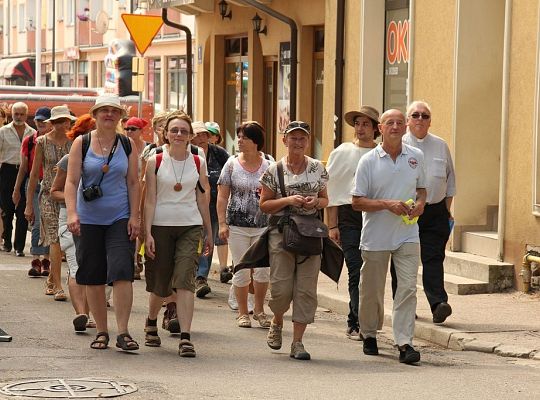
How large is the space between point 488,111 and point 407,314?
583cm

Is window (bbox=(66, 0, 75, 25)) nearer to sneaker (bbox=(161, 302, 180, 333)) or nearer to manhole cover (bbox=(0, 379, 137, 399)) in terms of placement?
sneaker (bbox=(161, 302, 180, 333))

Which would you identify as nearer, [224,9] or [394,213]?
[394,213]

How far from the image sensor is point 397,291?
11023mm

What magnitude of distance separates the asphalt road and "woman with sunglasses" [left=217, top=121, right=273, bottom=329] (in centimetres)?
34

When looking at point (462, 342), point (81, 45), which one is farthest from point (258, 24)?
point (81, 45)

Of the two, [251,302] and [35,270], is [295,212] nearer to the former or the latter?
[251,302]

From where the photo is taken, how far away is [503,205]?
15.3 metres

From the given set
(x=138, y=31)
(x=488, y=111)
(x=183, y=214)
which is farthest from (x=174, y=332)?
(x=138, y=31)

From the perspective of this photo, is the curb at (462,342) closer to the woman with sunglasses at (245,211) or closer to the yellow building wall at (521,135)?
the woman with sunglasses at (245,211)

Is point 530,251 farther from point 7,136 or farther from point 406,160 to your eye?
point 7,136

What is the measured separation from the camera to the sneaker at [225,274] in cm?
1650

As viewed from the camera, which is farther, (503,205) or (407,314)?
(503,205)

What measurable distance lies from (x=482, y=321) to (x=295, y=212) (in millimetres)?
2632

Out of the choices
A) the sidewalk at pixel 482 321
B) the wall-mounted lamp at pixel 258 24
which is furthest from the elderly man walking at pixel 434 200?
the wall-mounted lamp at pixel 258 24
